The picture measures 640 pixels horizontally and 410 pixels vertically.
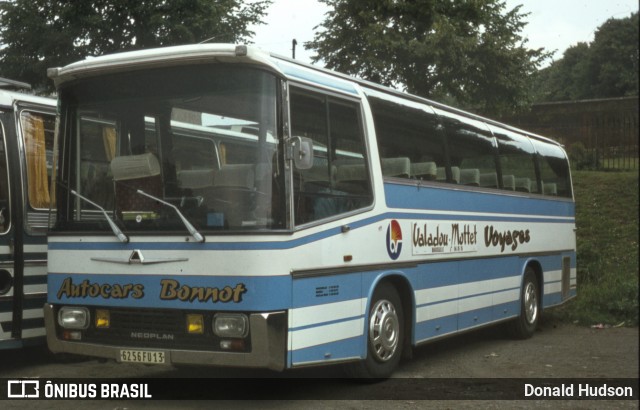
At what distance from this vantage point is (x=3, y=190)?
9.66 meters

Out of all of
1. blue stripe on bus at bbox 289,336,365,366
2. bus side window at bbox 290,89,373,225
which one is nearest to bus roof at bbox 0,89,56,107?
bus side window at bbox 290,89,373,225

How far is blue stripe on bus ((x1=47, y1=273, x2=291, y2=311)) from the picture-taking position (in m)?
Answer: 7.22

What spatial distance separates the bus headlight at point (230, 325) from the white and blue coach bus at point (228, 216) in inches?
0.5

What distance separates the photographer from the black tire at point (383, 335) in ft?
28.8

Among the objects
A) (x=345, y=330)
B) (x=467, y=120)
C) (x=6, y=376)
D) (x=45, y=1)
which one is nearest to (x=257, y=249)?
(x=345, y=330)

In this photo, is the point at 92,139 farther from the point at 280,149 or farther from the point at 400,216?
the point at 400,216

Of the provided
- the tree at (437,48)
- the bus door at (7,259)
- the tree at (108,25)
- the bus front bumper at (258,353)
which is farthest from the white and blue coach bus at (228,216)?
the tree at (437,48)

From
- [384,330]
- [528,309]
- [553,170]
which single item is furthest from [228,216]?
[553,170]

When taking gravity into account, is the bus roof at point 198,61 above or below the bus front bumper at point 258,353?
above

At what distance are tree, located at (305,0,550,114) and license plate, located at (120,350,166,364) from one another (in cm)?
2135

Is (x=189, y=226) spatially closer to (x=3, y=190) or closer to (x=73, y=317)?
(x=73, y=317)

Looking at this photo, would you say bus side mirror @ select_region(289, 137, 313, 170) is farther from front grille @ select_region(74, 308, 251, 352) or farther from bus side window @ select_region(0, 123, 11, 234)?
bus side window @ select_region(0, 123, 11, 234)

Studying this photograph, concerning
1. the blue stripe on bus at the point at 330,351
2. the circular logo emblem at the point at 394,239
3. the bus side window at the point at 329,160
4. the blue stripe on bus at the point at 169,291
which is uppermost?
the bus side window at the point at 329,160

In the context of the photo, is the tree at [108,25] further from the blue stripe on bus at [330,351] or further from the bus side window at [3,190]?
the blue stripe on bus at [330,351]
